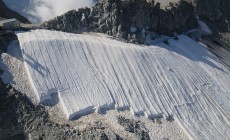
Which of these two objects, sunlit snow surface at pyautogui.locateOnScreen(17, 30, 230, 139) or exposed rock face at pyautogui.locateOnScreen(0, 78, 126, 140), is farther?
Answer: sunlit snow surface at pyautogui.locateOnScreen(17, 30, 230, 139)

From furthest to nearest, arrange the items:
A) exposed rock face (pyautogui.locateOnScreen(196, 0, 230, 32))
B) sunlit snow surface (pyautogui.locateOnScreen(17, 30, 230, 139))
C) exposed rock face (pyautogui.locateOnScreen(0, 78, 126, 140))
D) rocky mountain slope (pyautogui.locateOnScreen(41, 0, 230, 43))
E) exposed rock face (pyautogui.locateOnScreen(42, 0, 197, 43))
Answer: exposed rock face (pyautogui.locateOnScreen(196, 0, 230, 32))
rocky mountain slope (pyautogui.locateOnScreen(41, 0, 230, 43))
exposed rock face (pyautogui.locateOnScreen(42, 0, 197, 43))
sunlit snow surface (pyautogui.locateOnScreen(17, 30, 230, 139))
exposed rock face (pyautogui.locateOnScreen(0, 78, 126, 140))

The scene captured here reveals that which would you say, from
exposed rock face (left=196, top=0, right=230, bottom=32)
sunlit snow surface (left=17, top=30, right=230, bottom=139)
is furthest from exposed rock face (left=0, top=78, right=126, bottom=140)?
exposed rock face (left=196, top=0, right=230, bottom=32)

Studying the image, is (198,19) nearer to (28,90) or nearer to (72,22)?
(72,22)

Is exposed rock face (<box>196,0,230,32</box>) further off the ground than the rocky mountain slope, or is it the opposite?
the rocky mountain slope

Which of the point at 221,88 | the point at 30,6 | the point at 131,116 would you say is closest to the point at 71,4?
the point at 30,6

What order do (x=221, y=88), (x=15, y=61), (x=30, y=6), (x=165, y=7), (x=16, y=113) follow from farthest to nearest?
1. (x=30, y=6)
2. (x=165, y=7)
3. (x=221, y=88)
4. (x=15, y=61)
5. (x=16, y=113)

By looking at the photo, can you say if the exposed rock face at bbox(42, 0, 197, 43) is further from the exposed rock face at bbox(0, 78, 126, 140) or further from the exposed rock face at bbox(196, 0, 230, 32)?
the exposed rock face at bbox(0, 78, 126, 140)

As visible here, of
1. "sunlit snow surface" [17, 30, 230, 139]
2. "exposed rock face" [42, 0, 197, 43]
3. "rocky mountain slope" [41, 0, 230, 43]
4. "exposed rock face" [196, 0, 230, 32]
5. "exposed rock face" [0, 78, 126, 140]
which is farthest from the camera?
"exposed rock face" [196, 0, 230, 32]
